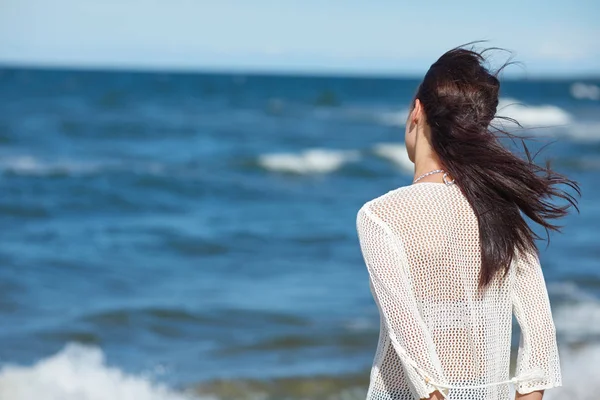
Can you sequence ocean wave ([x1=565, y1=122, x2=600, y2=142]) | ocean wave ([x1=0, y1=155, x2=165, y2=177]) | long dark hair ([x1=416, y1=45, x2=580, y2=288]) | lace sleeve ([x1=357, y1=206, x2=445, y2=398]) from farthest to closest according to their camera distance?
ocean wave ([x1=565, y1=122, x2=600, y2=142]), ocean wave ([x1=0, y1=155, x2=165, y2=177]), long dark hair ([x1=416, y1=45, x2=580, y2=288]), lace sleeve ([x1=357, y1=206, x2=445, y2=398])

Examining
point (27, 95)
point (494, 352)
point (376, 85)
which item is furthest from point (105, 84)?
point (494, 352)

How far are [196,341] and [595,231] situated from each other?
6312 mm

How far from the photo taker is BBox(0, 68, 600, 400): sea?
577 cm

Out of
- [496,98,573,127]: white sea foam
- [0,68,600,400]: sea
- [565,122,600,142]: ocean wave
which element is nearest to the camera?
[0,68,600,400]: sea

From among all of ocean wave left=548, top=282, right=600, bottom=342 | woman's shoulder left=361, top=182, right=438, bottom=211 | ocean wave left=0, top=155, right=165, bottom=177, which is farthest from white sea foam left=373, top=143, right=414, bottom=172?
woman's shoulder left=361, top=182, right=438, bottom=211

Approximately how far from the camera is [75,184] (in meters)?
14.5

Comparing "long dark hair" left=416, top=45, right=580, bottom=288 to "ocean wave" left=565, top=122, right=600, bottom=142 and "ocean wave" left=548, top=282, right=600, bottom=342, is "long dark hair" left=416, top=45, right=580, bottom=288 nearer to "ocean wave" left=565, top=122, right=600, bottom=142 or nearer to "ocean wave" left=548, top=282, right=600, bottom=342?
"ocean wave" left=548, top=282, right=600, bottom=342

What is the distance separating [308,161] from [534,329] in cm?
1668

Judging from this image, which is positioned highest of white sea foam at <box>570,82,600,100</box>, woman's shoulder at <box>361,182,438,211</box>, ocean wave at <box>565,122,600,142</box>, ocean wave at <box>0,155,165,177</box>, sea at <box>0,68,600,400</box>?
white sea foam at <box>570,82,600,100</box>

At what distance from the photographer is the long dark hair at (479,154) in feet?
6.08

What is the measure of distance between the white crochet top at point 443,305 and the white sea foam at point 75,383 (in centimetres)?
379

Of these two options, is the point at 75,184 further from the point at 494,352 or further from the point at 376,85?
the point at 376,85

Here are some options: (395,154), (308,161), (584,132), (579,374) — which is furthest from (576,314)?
(584,132)

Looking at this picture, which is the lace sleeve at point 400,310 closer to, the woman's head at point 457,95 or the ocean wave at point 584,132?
the woman's head at point 457,95
